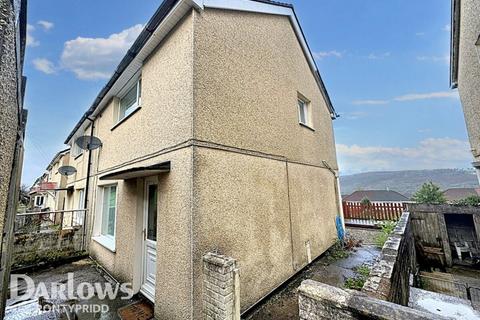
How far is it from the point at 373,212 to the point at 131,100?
17.5 m

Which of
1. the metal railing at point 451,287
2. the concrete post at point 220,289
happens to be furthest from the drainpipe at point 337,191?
the concrete post at point 220,289

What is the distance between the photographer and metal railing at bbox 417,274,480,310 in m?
6.19

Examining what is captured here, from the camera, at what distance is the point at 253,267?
15.5ft

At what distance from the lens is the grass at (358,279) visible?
5.45 metres

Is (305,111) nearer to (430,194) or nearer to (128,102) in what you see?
(128,102)

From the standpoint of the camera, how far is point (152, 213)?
5270 millimetres

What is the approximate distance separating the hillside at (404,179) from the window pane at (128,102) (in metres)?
83.9

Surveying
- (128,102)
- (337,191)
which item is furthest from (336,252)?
(128,102)

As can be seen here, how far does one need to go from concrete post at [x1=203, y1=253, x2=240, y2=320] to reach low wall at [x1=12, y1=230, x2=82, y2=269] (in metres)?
7.95

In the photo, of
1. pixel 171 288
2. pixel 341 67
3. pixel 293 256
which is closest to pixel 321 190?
pixel 293 256

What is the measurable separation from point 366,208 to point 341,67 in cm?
1670

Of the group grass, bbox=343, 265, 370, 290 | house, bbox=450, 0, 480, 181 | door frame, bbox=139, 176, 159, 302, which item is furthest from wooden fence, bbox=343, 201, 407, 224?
door frame, bbox=139, 176, 159, 302

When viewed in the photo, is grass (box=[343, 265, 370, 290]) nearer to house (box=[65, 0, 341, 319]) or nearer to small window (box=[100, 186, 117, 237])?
house (box=[65, 0, 341, 319])

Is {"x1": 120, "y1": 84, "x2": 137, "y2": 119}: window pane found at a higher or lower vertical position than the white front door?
higher
